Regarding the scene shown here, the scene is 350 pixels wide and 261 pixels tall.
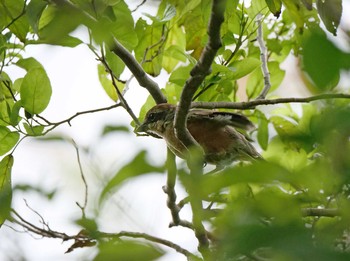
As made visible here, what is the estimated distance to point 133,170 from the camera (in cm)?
77

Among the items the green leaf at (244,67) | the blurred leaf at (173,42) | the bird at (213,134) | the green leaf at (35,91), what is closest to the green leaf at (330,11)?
the green leaf at (244,67)

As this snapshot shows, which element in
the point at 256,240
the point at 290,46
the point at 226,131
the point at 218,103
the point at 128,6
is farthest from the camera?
the point at 226,131

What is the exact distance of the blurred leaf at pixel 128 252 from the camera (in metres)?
0.77

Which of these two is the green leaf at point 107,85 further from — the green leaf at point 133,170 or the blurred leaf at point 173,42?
the green leaf at point 133,170

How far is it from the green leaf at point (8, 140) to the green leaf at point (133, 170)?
218 cm

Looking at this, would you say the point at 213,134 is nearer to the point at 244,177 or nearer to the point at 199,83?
the point at 199,83

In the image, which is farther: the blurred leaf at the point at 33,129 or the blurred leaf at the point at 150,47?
the blurred leaf at the point at 150,47

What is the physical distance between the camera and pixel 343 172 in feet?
2.51

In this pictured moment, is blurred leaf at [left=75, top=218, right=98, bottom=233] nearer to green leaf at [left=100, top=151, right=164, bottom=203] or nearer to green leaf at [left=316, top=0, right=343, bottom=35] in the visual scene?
green leaf at [left=100, top=151, right=164, bottom=203]

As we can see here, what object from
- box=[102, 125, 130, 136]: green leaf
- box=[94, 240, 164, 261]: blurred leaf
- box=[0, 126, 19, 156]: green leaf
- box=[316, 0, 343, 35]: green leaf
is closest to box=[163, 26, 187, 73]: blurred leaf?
box=[0, 126, 19, 156]: green leaf

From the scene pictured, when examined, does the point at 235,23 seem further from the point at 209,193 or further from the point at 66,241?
the point at 209,193

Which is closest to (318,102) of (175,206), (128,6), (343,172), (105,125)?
(343,172)

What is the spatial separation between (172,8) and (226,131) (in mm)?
1551

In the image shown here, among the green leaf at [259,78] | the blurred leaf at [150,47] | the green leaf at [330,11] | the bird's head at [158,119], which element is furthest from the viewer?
the green leaf at [259,78]
